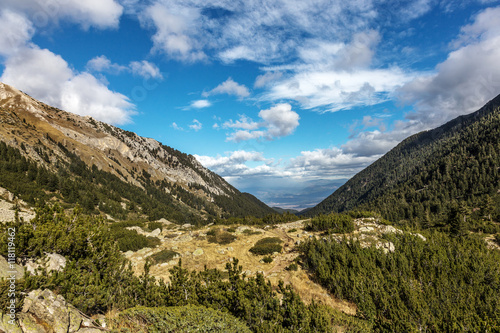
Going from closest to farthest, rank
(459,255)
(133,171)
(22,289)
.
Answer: (22,289) → (459,255) → (133,171)

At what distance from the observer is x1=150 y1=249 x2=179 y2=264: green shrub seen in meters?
18.1

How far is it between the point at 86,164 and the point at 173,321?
128884 mm

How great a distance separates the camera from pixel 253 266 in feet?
59.8

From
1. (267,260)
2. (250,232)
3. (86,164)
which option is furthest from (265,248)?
(86,164)

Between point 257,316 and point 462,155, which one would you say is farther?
point 462,155

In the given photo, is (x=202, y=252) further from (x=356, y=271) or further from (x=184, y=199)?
(x=184, y=199)

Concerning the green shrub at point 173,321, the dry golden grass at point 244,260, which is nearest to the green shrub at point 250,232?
the dry golden grass at point 244,260

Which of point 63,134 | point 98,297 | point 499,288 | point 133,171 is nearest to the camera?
point 98,297

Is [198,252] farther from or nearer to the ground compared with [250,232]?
nearer to the ground

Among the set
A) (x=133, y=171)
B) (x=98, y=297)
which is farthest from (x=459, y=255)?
(x=133, y=171)

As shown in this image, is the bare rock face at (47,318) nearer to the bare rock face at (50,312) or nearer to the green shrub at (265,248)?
the bare rock face at (50,312)

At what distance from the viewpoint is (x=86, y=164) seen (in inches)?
4186

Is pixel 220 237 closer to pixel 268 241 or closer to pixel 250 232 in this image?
pixel 250 232

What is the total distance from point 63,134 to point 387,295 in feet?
524
